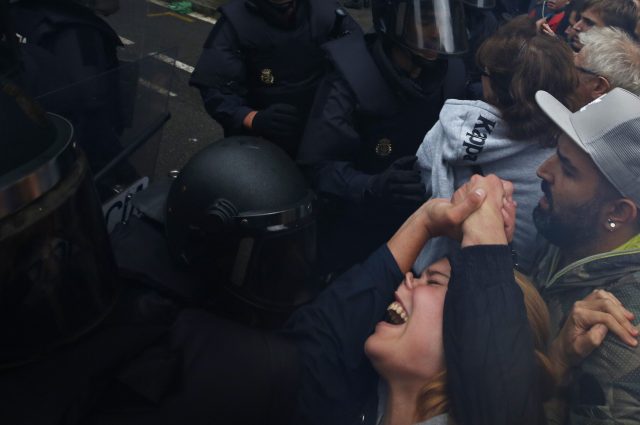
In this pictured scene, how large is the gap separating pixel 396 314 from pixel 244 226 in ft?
1.69

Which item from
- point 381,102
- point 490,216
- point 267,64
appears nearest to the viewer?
point 490,216

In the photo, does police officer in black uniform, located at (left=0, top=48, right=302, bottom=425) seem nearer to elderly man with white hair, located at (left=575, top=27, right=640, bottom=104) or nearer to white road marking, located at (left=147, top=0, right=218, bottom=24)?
elderly man with white hair, located at (left=575, top=27, right=640, bottom=104)

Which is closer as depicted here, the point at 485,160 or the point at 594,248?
the point at 594,248

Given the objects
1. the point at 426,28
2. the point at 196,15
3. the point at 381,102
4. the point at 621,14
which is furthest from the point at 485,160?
the point at 196,15

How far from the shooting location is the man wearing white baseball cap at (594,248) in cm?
120

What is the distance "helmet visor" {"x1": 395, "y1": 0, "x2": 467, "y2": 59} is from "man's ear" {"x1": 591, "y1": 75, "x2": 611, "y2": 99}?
605 millimetres

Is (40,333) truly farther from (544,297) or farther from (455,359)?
(544,297)

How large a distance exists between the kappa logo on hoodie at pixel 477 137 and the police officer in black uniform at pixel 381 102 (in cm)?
27

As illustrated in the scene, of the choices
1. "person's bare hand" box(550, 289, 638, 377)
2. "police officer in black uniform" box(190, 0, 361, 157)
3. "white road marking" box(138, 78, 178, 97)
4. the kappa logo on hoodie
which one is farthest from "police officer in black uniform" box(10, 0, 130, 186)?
"person's bare hand" box(550, 289, 638, 377)

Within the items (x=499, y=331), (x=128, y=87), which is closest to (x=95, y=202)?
(x=128, y=87)

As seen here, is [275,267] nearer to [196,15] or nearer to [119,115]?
[119,115]

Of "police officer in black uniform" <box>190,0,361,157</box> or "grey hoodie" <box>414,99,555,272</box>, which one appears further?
"police officer in black uniform" <box>190,0,361,157</box>

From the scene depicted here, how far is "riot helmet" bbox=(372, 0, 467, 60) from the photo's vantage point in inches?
83.4

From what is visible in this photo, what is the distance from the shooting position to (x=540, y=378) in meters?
1.24
